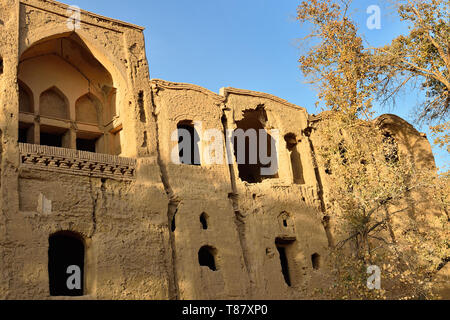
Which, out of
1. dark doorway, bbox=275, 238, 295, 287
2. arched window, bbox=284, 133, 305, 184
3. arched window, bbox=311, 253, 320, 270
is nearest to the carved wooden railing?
dark doorway, bbox=275, 238, 295, 287

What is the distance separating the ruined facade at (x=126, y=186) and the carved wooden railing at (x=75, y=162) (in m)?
0.03

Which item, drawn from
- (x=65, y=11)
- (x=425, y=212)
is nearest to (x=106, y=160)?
(x=65, y=11)

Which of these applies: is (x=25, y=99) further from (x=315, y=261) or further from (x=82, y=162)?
(x=315, y=261)

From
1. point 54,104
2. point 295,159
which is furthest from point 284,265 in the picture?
point 54,104

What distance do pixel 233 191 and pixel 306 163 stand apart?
3580 millimetres

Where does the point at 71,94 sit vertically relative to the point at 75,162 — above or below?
above

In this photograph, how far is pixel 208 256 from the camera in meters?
16.2

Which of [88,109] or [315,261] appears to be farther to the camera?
[315,261]

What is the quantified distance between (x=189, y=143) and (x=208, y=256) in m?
3.60

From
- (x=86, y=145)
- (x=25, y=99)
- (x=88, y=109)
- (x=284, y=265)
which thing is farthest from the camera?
(x=284, y=265)

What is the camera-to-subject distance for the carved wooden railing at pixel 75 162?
13133 millimetres

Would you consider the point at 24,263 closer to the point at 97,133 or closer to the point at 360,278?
the point at 97,133

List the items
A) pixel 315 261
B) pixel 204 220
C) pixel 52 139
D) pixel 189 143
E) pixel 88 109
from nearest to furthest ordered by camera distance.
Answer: pixel 204 220
pixel 52 139
pixel 88 109
pixel 315 261
pixel 189 143

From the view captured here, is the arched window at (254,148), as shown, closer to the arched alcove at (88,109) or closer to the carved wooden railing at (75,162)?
the arched alcove at (88,109)
